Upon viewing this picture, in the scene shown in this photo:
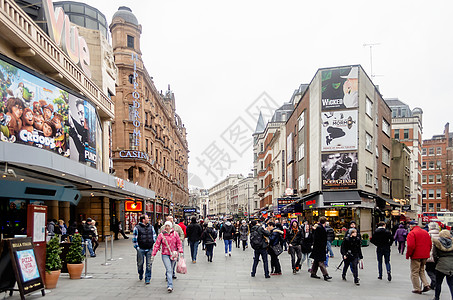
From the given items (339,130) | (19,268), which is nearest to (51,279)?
(19,268)

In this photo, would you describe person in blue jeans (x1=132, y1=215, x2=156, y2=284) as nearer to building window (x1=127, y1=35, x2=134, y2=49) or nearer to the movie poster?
the movie poster

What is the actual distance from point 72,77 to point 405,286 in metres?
18.7

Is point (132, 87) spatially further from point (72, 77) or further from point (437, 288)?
point (437, 288)

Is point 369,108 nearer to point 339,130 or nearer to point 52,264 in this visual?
point 339,130

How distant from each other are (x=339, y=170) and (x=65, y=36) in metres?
20.1

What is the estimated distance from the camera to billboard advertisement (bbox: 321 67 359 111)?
27.6 meters

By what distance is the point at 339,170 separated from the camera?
90.6 ft

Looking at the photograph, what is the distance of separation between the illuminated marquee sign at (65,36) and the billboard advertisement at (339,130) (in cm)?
1698

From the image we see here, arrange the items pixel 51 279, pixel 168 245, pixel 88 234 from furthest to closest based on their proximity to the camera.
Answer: pixel 88 234
pixel 168 245
pixel 51 279

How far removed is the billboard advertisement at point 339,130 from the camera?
27438 mm

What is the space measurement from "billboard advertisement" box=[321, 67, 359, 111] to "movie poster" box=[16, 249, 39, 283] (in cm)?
2336

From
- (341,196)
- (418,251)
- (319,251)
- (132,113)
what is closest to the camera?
(418,251)

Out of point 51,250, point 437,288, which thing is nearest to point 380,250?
point 437,288

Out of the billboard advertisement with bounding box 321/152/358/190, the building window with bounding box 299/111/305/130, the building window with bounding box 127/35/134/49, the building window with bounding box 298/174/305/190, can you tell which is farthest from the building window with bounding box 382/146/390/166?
the building window with bounding box 127/35/134/49
